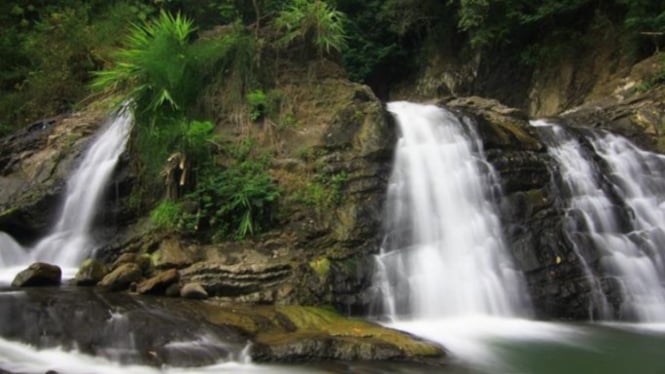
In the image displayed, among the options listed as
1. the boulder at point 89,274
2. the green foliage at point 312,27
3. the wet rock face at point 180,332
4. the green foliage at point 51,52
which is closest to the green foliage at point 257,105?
the green foliage at point 312,27

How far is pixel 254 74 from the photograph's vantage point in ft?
39.0

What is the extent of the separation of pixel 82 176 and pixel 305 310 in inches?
206

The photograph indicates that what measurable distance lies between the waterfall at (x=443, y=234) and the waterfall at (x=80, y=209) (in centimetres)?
477

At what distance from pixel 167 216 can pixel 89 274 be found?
1505mm

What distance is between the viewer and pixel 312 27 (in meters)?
12.6

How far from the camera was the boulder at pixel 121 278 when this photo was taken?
833cm

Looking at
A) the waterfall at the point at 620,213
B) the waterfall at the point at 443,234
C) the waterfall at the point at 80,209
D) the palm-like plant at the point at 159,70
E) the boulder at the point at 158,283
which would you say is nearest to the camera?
the boulder at the point at 158,283

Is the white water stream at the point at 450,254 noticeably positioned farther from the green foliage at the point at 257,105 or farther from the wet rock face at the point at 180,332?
the green foliage at the point at 257,105

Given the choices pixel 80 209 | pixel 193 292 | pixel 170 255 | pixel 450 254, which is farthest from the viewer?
pixel 80 209

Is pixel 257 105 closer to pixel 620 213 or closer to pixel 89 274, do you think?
pixel 89 274

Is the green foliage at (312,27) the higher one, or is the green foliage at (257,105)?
the green foliage at (312,27)

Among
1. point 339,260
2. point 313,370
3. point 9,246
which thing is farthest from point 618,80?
point 9,246

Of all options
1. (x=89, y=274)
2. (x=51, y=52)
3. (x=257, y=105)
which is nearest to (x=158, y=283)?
(x=89, y=274)

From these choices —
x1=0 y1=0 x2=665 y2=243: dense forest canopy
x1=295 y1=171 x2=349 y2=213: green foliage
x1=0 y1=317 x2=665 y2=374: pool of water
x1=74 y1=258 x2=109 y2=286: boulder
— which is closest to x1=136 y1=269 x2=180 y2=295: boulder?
x1=74 y1=258 x2=109 y2=286: boulder
